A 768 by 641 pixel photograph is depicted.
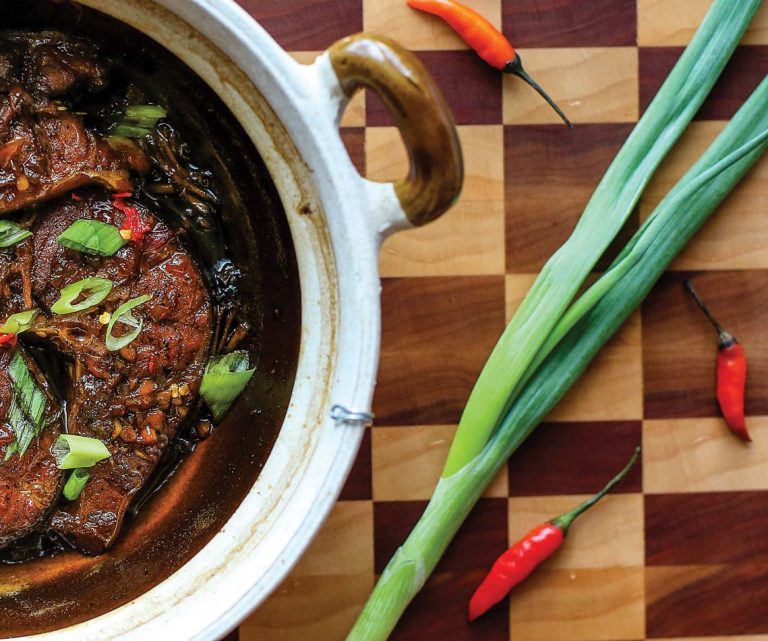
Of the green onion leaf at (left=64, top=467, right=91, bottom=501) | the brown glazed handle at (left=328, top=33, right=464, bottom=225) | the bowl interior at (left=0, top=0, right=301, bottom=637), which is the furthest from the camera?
the green onion leaf at (left=64, top=467, right=91, bottom=501)

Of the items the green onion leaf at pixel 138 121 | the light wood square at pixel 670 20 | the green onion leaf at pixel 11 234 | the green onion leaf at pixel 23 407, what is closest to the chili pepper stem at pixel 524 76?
the light wood square at pixel 670 20

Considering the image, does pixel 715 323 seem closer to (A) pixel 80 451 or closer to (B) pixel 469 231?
(B) pixel 469 231

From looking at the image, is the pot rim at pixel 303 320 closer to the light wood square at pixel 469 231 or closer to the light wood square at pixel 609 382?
the light wood square at pixel 469 231

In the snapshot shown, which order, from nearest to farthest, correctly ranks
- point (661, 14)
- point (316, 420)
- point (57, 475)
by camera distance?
point (316, 420)
point (57, 475)
point (661, 14)

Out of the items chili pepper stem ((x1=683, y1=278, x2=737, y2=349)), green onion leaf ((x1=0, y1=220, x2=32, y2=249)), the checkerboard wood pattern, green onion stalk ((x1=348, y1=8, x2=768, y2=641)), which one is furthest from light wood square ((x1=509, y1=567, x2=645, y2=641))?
green onion leaf ((x1=0, y1=220, x2=32, y2=249))

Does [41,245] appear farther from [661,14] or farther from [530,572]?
[661,14]

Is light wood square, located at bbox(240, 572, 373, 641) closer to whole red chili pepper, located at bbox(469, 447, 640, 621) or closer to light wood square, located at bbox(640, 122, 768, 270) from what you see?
whole red chili pepper, located at bbox(469, 447, 640, 621)

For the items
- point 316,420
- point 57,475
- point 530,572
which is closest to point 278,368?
point 316,420
